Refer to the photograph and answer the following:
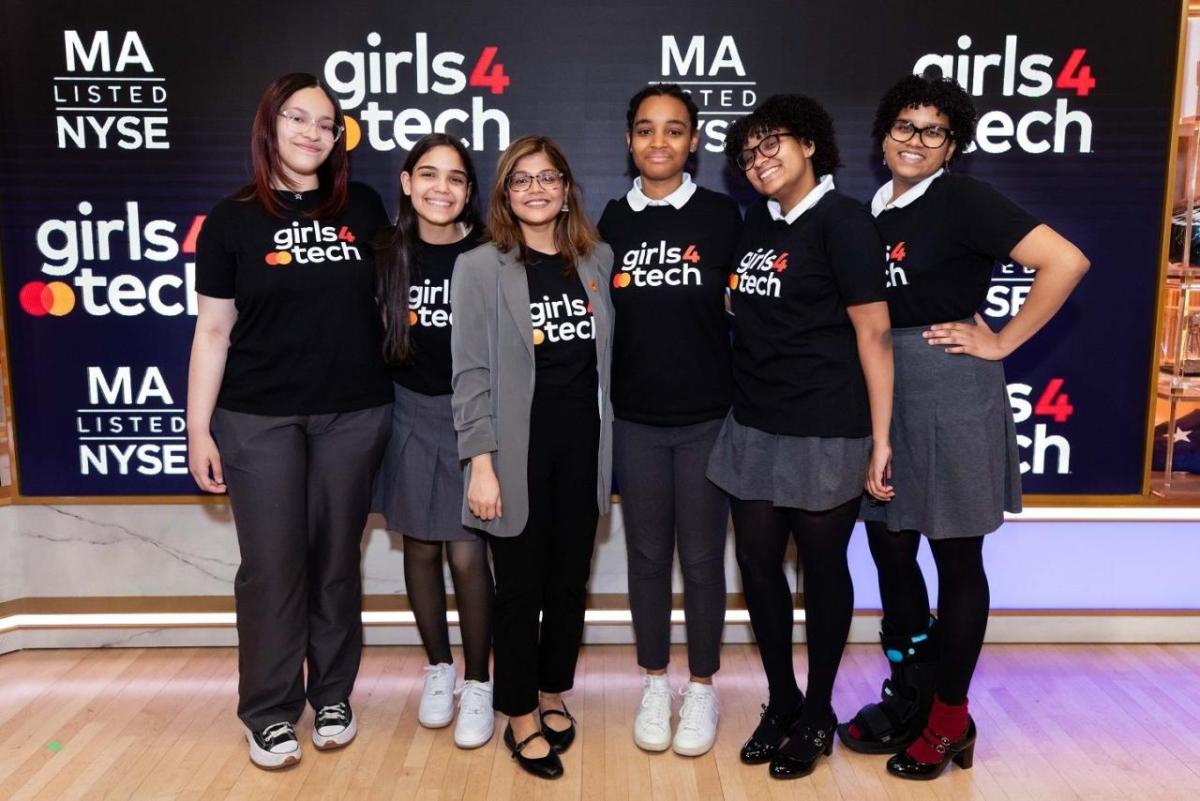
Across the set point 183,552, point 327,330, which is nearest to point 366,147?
point 327,330

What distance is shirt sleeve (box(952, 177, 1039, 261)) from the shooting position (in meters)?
2.23

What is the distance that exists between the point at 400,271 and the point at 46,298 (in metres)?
1.44

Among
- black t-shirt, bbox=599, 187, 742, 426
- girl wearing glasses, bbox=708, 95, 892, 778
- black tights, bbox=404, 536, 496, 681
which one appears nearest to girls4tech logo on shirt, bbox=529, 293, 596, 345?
black t-shirt, bbox=599, 187, 742, 426

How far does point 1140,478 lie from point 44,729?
3.46 m

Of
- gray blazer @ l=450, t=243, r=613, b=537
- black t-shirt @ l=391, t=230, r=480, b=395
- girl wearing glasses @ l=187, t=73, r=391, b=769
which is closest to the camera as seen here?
gray blazer @ l=450, t=243, r=613, b=537

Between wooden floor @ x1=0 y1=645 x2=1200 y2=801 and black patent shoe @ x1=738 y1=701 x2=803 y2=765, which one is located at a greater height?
black patent shoe @ x1=738 y1=701 x2=803 y2=765

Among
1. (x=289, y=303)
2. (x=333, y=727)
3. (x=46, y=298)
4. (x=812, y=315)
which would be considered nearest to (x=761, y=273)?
(x=812, y=315)

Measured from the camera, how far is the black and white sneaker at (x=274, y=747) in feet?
8.38

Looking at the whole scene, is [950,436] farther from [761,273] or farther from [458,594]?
[458,594]

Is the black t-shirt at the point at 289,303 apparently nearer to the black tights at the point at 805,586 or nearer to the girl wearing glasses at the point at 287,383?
the girl wearing glasses at the point at 287,383

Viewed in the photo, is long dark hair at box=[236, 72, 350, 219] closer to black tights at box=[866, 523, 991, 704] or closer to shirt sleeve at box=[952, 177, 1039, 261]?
shirt sleeve at box=[952, 177, 1039, 261]

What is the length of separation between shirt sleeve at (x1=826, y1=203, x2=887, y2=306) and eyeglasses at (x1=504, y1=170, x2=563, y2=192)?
0.65 m

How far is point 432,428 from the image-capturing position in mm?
2609

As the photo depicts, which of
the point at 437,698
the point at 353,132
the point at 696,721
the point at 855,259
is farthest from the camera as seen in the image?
the point at 353,132
